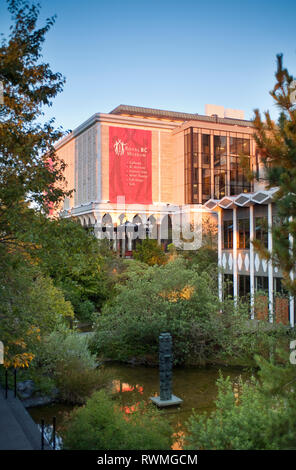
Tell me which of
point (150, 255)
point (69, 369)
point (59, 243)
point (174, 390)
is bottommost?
point (174, 390)

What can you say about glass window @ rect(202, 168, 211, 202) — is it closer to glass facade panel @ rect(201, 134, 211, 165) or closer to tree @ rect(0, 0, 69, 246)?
glass facade panel @ rect(201, 134, 211, 165)

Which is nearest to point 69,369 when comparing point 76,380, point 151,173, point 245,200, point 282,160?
point 76,380

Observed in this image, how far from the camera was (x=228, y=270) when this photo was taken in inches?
1267

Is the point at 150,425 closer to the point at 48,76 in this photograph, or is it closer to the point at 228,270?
the point at 48,76

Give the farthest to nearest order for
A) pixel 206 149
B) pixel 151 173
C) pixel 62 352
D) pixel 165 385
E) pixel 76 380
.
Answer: pixel 151 173
pixel 206 149
pixel 62 352
pixel 165 385
pixel 76 380

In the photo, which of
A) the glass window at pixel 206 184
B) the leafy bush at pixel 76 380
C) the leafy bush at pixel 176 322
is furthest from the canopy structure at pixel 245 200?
the glass window at pixel 206 184

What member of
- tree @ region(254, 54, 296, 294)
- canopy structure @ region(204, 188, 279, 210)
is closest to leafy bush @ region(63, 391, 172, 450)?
tree @ region(254, 54, 296, 294)

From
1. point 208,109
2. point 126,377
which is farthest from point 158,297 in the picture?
point 208,109

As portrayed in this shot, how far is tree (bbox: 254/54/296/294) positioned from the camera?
22.8ft

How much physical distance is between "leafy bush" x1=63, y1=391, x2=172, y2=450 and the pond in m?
3.41

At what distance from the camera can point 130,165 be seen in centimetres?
6222

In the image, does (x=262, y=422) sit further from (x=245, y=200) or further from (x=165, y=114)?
(x=165, y=114)

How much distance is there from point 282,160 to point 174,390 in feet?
41.6

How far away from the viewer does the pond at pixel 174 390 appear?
46.4ft
